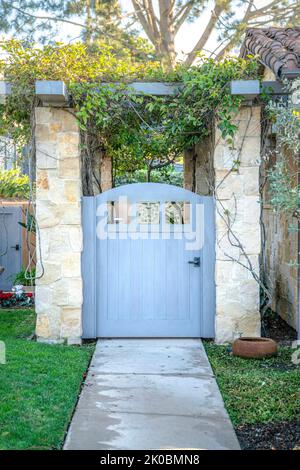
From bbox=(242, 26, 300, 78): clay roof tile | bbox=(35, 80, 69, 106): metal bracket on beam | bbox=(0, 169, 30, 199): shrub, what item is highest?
bbox=(242, 26, 300, 78): clay roof tile

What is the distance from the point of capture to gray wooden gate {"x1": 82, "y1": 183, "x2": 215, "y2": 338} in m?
8.34

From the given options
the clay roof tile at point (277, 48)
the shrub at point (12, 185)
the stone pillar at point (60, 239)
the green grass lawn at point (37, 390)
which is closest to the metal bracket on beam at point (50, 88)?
the stone pillar at point (60, 239)

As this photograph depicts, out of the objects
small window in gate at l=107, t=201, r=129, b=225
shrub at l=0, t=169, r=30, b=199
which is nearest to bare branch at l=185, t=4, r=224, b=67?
shrub at l=0, t=169, r=30, b=199

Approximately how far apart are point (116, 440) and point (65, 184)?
4040 millimetres

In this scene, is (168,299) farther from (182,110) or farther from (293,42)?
(293,42)

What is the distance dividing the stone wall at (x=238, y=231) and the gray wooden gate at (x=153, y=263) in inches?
9.7

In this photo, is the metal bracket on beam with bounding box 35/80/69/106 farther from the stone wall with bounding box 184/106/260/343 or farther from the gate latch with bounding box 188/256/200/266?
the gate latch with bounding box 188/256/200/266

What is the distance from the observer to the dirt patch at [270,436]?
4754 mm

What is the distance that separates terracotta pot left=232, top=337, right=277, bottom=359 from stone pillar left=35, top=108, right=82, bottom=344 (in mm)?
2060

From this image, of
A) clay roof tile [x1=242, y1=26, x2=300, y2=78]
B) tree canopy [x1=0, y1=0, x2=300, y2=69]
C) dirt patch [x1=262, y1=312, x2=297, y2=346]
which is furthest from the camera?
tree canopy [x1=0, y1=0, x2=300, y2=69]

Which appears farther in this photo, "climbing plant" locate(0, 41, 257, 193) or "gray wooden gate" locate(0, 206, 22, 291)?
Answer: "gray wooden gate" locate(0, 206, 22, 291)

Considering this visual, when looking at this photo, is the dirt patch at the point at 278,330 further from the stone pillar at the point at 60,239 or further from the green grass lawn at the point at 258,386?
the stone pillar at the point at 60,239

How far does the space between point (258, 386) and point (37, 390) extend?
2.08 meters

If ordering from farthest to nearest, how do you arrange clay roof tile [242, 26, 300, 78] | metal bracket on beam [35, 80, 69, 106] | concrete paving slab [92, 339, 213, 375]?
metal bracket on beam [35, 80, 69, 106] < clay roof tile [242, 26, 300, 78] < concrete paving slab [92, 339, 213, 375]
